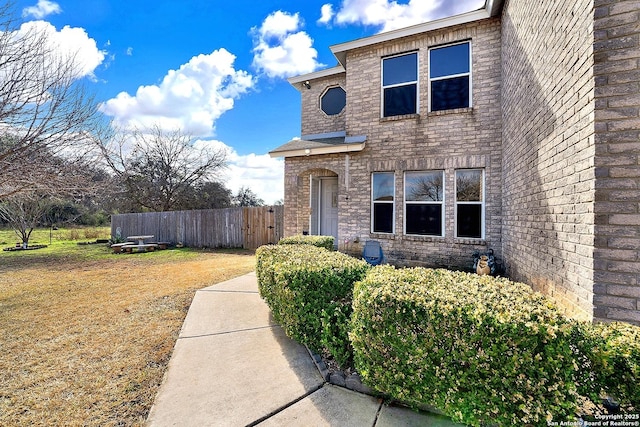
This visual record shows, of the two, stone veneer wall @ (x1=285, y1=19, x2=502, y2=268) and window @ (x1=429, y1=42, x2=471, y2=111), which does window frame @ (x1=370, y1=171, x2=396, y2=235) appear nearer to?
stone veneer wall @ (x1=285, y1=19, x2=502, y2=268)

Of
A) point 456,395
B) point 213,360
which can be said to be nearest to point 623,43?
point 456,395

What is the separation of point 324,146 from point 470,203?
4228 millimetres

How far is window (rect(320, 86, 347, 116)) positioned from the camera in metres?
10.0

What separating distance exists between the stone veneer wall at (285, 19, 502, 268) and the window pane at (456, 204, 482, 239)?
0.56ft

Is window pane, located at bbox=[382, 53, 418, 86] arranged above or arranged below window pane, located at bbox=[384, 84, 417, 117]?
above

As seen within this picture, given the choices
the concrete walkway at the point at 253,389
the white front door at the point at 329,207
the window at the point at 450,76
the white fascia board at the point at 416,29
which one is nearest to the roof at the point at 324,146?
the white front door at the point at 329,207

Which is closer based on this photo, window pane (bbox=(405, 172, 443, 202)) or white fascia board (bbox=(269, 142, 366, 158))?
window pane (bbox=(405, 172, 443, 202))

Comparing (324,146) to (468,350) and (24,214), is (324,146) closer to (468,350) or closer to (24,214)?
(468,350)

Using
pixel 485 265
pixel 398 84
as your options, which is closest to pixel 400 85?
pixel 398 84

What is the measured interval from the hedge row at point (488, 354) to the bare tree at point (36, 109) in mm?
8444

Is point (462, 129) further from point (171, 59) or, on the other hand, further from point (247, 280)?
point (171, 59)

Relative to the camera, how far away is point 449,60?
7633mm

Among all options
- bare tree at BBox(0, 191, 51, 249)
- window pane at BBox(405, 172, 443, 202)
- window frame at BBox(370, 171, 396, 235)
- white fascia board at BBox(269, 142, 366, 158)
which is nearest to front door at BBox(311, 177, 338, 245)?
white fascia board at BBox(269, 142, 366, 158)

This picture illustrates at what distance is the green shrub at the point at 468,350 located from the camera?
69.4 inches
